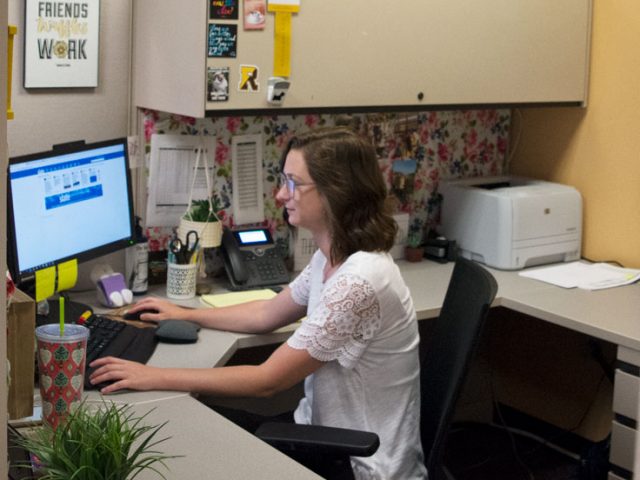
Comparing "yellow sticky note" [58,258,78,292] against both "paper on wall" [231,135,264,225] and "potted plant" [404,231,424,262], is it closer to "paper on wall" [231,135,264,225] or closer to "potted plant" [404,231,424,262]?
"paper on wall" [231,135,264,225]

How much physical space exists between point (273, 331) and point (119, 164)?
0.62 m

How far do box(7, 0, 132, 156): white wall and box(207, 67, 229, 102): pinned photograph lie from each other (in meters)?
0.38

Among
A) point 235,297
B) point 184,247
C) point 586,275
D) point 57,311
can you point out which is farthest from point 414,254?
point 57,311

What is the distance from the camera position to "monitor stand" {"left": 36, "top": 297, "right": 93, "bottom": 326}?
244 cm

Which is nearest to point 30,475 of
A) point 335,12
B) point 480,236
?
point 335,12

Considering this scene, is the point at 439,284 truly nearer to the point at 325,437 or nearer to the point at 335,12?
the point at 335,12

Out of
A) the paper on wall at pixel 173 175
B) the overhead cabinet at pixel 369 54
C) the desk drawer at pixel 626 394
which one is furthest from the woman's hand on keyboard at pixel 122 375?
the desk drawer at pixel 626 394

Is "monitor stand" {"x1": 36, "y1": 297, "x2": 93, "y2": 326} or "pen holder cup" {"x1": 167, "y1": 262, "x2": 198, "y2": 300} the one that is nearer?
"monitor stand" {"x1": 36, "y1": 297, "x2": 93, "y2": 326}

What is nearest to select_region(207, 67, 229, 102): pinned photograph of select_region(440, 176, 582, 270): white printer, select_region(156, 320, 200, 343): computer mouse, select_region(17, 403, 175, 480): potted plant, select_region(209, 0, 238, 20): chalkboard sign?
select_region(209, 0, 238, 20): chalkboard sign

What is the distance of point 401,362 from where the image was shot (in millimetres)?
2232

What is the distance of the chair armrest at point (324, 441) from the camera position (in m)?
2.01

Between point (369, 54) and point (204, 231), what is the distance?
70 cm

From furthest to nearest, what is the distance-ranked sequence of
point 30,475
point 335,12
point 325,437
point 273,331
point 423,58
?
point 423,58
point 335,12
point 273,331
point 325,437
point 30,475

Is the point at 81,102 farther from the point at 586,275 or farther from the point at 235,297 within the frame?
the point at 586,275
